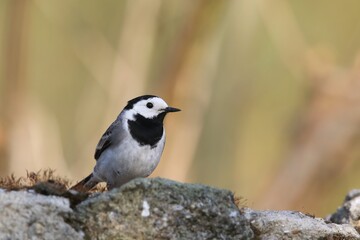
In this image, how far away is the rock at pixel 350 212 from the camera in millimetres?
6344

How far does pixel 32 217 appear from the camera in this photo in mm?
4477

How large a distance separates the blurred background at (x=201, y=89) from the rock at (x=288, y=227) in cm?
495

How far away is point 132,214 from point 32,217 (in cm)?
55

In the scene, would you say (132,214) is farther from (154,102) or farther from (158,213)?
(154,102)

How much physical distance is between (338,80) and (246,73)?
2.46 metres

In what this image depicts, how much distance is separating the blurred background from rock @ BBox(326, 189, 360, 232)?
3.77 metres

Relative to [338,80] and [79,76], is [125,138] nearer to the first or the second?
[338,80]

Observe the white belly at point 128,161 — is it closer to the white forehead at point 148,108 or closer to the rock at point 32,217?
the white forehead at point 148,108

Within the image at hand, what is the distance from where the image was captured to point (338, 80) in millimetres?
13492

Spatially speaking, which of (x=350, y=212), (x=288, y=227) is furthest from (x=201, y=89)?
(x=288, y=227)

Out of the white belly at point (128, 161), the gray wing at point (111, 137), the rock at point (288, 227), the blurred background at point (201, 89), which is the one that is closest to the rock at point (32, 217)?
the rock at point (288, 227)

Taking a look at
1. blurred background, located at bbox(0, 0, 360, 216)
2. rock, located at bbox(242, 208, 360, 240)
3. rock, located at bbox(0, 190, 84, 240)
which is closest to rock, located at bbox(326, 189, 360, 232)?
rock, located at bbox(242, 208, 360, 240)

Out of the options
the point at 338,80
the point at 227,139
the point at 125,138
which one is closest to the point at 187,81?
the point at 338,80

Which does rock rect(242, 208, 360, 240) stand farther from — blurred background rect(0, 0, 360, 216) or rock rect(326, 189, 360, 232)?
blurred background rect(0, 0, 360, 216)
